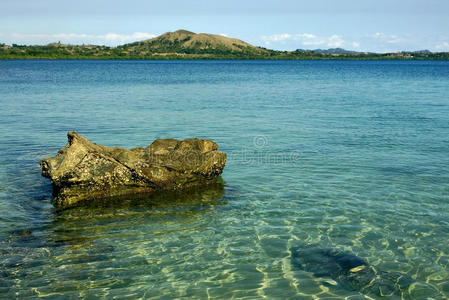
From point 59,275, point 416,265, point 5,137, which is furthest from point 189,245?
point 5,137

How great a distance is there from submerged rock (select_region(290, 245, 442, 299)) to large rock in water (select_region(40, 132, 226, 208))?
5.77 m

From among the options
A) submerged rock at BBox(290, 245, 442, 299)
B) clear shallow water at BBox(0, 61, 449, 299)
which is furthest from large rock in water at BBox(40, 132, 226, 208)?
submerged rock at BBox(290, 245, 442, 299)

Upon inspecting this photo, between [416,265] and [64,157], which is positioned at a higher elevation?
[64,157]

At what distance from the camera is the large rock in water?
13109 mm

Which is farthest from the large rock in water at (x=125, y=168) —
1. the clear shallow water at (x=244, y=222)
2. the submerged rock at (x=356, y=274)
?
the submerged rock at (x=356, y=274)

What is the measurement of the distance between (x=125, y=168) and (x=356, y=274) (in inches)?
322

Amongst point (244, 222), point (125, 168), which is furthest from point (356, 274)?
point (125, 168)

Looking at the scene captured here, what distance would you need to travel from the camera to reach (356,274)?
8.79 m

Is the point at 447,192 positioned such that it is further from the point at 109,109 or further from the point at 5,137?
the point at 109,109

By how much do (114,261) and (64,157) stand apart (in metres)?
5.25

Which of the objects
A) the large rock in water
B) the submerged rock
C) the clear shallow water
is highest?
the large rock in water

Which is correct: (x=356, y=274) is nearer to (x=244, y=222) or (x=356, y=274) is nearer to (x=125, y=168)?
(x=244, y=222)

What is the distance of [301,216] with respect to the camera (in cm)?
1198

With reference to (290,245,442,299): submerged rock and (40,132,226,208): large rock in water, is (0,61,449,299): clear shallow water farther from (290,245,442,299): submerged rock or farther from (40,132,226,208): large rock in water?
(40,132,226,208): large rock in water
